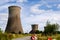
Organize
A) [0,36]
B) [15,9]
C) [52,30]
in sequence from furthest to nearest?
[52,30] → [15,9] → [0,36]

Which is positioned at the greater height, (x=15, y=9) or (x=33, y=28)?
(x=15, y=9)

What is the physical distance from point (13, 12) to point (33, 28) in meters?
13.5

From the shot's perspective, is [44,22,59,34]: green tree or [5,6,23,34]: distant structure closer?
[5,6,23,34]: distant structure

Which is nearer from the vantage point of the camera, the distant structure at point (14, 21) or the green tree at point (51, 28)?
the distant structure at point (14, 21)

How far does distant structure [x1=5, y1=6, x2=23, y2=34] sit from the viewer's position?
34244mm

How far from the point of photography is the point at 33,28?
A: 153 feet

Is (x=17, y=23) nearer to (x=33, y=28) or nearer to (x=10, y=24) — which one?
(x=10, y=24)

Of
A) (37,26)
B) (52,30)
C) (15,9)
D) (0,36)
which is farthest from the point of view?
(37,26)

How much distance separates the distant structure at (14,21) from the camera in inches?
1348

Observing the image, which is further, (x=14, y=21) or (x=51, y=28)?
(x=51, y=28)

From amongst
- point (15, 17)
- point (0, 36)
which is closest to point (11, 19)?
point (15, 17)

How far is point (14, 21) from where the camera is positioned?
35.1 meters

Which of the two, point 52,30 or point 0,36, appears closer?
point 0,36

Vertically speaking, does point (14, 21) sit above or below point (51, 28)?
above
